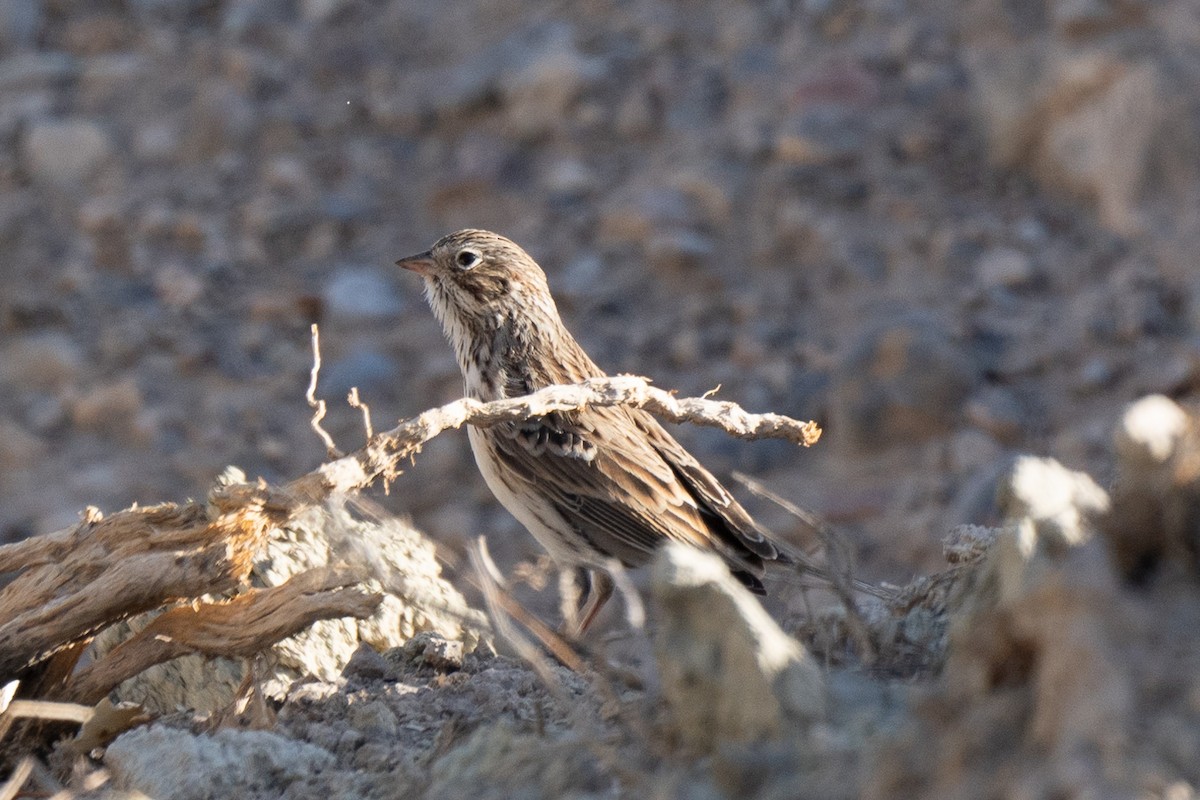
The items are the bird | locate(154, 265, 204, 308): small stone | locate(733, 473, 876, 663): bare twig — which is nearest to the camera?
locate(733, 473, 876, 663): bare twig

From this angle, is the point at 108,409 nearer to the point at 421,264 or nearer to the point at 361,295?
the point at 361,295

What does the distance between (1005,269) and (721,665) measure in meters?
5.83

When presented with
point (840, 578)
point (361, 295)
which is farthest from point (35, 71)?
point (840, 578)

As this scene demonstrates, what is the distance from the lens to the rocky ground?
7.83m

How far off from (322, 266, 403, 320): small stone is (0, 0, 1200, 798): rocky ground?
0.09ft

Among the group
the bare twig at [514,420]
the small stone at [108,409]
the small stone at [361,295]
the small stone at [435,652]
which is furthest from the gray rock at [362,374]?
the bare twig at [514,420]

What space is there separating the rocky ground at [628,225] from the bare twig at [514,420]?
2435mm

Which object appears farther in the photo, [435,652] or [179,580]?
[435,652]

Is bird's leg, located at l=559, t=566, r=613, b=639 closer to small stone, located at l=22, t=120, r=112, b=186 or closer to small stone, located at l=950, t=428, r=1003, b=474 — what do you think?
small stone, located at l=950, t=428, r=1003, b=474

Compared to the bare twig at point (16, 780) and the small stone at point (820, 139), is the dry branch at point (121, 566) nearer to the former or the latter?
the bare twig at point (16, 780)

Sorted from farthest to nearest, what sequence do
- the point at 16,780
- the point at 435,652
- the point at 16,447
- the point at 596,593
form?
the point at 16,447, the point at 596,593, the point at 435,652, the point at 16,780

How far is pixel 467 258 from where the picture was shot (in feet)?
22.0

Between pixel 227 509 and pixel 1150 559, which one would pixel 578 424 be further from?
pixel 1150 559

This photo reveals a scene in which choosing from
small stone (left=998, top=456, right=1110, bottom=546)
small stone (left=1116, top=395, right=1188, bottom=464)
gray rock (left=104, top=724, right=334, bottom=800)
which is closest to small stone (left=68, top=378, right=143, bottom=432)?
gray rock (left=104, top=724, right=334, bottom=800)
